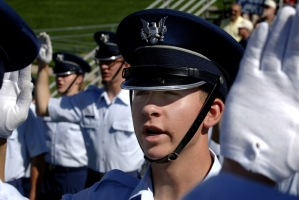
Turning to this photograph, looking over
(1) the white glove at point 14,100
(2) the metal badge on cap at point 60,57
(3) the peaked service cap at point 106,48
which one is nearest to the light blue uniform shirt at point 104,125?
(3) the peaked service cap at point 106,48

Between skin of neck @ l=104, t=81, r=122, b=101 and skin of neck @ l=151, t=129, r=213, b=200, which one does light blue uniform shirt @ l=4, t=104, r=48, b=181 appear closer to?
skin of neck @ l=104, t=81, r=122, b=101

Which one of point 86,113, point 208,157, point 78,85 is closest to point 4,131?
point 208,157

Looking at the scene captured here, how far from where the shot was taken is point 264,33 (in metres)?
1.24

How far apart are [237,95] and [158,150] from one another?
92cm

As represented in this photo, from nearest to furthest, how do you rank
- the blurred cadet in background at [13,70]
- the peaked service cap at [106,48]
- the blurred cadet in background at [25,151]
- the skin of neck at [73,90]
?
the blurred cadet in background at [13,70], the blurred cadet in background at [25,151], the peaked service cap at [106,48], the skin of neck at [73,90]

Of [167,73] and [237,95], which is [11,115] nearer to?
[167,73]

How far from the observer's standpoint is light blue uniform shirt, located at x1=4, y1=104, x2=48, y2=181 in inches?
207

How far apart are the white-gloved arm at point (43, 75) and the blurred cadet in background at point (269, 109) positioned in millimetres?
4202

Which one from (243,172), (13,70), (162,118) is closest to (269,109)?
(243,172)

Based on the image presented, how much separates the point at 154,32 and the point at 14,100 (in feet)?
2.36

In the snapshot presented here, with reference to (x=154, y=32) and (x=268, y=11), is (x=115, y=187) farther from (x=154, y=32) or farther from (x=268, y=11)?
(x=268, y=11)

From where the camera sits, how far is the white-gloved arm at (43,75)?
17.6 ft

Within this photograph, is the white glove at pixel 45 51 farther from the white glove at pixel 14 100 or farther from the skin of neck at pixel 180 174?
the skin of neck at pixel 180 174

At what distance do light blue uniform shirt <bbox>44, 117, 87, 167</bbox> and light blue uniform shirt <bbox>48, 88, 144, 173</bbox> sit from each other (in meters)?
0.56
